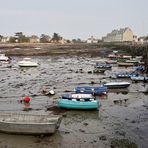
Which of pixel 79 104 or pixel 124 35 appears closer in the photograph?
pixel 79 104

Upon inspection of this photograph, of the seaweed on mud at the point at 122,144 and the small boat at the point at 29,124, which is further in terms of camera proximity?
the small boat at the point at 29,124

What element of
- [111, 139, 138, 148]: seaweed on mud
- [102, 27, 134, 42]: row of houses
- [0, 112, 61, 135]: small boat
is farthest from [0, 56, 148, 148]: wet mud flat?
[102, 27, 134, 42]: row of houses

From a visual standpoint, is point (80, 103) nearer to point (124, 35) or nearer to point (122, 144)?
point (122, 144)

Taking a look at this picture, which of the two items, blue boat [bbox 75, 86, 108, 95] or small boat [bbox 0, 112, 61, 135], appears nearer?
small boat [bbox 0, 112, 61, 135]

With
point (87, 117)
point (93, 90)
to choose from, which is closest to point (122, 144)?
point (87, 117)

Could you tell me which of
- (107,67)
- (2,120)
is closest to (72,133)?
A: (2,120)

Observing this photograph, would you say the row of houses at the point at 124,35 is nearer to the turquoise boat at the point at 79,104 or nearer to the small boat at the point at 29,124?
the turquoise boat at the point at 79,104

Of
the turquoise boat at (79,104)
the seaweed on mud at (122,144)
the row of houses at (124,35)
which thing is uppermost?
the row of houses at (124,35)

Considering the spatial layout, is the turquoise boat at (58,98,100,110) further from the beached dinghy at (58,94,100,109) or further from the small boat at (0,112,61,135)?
the small boat at (0,112,61,135)

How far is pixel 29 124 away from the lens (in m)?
22.7

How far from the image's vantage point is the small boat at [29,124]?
2266 cm

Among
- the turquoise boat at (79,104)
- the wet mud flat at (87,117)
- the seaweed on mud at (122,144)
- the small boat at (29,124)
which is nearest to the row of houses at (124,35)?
the wet mud flat at (87,117)

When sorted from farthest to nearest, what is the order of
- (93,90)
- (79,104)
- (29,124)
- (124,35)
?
(124,35), (93,90), (79,104), (29,124)

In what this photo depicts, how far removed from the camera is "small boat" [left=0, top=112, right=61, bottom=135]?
22.7 m
